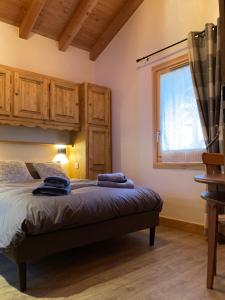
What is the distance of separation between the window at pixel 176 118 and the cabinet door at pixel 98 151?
0.94m

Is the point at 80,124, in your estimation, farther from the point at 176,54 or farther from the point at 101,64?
the point at 176,54

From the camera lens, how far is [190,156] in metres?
3.35

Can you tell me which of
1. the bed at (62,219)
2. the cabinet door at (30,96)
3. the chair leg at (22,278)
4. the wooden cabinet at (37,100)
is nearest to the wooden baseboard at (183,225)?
the bed at (62,219)

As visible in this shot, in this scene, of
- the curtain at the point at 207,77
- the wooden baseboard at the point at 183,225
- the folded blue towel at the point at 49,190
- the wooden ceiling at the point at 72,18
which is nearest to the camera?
the folded blue towel at the point at 49,190

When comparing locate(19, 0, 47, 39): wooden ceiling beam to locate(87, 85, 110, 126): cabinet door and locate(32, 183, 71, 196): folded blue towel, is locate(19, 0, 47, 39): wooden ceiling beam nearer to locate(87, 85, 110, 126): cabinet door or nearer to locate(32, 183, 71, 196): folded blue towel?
locate(87, 85, 110, 126): cabinet door

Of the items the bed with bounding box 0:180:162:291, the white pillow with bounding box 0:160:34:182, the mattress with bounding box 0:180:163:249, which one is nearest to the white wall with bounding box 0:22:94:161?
the white pillow with bounding box 0:160:34:182

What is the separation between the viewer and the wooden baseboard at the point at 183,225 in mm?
3187

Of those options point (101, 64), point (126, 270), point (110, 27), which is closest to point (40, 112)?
point (101, 64)

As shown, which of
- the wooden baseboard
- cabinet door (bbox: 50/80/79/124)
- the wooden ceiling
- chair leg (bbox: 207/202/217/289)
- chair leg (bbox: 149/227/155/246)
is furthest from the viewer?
cabinet door (bbox: 50/80/79/124)

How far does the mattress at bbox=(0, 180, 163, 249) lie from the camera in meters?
1.80

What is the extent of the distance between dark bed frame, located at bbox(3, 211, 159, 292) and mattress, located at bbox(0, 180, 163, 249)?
0.17 feet

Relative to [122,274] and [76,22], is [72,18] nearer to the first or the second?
[76,22]

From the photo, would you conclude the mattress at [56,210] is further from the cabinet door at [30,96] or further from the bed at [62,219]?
the cabinet door at [30,96]

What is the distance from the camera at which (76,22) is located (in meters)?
4.06
